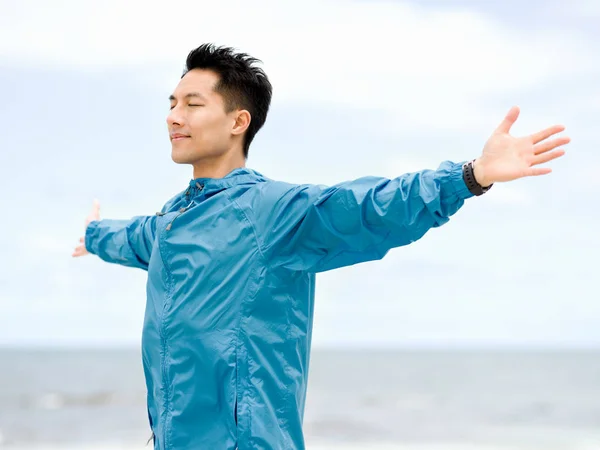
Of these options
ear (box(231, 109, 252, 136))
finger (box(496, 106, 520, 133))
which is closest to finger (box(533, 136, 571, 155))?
finger (box(496, 106, 520, 133))

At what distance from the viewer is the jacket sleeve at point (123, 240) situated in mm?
3471

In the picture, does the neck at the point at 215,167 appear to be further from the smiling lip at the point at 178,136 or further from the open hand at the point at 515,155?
the open hand at the point at 515,155

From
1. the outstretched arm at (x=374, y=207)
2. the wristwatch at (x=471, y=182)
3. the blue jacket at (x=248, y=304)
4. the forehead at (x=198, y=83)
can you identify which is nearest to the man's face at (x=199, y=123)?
the forehead at (x=198, y=83)

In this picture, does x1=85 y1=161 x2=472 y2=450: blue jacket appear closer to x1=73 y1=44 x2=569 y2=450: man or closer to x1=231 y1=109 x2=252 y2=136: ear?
x1=73 y1=44 x2=569 y2=450: man

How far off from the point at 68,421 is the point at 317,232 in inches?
584

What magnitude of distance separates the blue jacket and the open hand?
0.29 metres

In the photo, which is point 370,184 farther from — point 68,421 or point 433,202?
point 68,421

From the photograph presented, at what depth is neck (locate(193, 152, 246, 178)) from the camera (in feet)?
9.78

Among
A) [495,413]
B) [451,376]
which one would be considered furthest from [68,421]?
[451,376]

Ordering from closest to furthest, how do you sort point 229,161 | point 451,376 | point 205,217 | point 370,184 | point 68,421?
point 370,184
point 205,217
point 229,161
point 68,421
point 451,376

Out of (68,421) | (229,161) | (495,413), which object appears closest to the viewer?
(229,161)

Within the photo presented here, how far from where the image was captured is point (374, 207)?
7.97 feet

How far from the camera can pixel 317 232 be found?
8.55ft

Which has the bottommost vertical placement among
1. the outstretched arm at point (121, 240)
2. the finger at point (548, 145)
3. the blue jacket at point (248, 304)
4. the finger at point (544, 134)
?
the blue jacket at point (248, 304)
